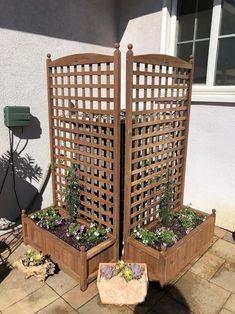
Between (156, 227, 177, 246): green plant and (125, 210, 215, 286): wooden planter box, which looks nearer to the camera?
(125, 210, 215, 286): wooden planter box

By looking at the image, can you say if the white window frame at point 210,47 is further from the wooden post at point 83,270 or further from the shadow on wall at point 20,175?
the wooden post at point 83,270

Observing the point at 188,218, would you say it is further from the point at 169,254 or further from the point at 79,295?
the point at 79,295

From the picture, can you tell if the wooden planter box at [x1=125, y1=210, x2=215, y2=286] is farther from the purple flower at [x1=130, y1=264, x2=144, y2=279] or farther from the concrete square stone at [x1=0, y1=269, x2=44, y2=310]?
the concrete square stone at [x1=0, y1=269, x2=44, y2=310]

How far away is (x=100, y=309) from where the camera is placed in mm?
2311

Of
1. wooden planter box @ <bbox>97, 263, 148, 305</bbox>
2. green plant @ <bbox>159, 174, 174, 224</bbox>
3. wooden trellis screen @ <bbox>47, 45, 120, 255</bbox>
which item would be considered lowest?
wooden planter box @ <bbox>97, 263, 148, 305</bbox>

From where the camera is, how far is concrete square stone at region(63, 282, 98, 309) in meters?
2.37

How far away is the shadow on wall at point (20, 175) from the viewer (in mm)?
3416

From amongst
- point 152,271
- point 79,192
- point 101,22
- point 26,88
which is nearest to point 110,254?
point 152,271

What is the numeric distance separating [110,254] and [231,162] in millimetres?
1813

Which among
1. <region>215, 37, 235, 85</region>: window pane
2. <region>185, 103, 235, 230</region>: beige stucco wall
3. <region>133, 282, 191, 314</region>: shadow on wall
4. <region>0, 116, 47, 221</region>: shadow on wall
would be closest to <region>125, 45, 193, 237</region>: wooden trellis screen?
<region>185, 103, 235, 230</region>: beige stucco wall

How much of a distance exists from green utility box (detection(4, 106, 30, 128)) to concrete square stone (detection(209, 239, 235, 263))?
267 centimetres

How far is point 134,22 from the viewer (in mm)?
4000

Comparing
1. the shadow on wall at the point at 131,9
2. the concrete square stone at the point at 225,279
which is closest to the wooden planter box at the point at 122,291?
the concrete square stone at the point at 225,279

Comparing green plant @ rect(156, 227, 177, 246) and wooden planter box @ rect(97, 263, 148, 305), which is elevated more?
green plant @ rect(156, 227, 177, 246)
